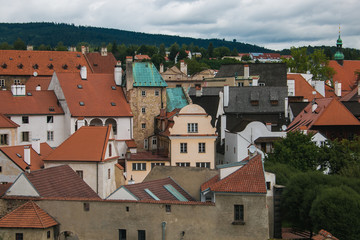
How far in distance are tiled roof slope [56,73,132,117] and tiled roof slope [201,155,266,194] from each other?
1150 inches

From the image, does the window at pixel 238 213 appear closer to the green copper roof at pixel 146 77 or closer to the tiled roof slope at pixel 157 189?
the tiled roof slope at pixel 157 189

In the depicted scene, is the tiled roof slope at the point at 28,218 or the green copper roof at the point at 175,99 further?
the green copper roof at the point at 175,99

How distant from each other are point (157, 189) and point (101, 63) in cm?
6634

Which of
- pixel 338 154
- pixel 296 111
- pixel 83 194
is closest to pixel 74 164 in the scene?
pixel 83 194

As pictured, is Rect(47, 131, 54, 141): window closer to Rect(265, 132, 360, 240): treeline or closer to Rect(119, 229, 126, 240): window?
Rect(265, 132, 360, 240): treeline

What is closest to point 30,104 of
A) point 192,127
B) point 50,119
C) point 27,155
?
A: point 50,119

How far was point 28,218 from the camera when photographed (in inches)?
1388

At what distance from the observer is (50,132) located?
62281mm

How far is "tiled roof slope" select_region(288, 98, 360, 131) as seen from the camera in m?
63.7

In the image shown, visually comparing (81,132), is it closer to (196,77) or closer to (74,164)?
(74,164)

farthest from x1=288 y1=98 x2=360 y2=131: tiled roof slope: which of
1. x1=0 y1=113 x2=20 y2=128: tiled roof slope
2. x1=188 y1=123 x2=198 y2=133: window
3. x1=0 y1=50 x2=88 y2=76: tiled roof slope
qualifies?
x1=0 y1=50 x2=88 y2=76: tiled roof slope

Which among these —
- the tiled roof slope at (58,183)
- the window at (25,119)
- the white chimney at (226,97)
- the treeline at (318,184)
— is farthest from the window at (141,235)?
the white chimney at (226,97)

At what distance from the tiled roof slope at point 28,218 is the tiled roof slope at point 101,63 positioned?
66304 millimetres

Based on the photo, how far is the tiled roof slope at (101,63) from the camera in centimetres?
10175
